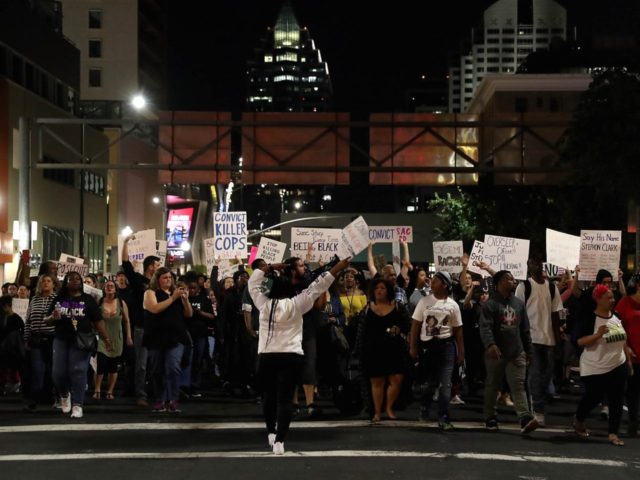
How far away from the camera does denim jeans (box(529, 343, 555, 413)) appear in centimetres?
1186

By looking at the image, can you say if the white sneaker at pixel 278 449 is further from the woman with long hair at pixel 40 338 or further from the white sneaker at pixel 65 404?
the woman with long hair at pixel 40 338

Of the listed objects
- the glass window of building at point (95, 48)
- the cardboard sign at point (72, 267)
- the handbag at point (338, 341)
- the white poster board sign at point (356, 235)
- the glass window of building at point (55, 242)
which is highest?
the glass window of building at point (95, 48)

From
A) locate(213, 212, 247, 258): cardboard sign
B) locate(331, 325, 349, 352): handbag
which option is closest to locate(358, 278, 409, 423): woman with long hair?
locate(331, 325, 349, 352): handbag

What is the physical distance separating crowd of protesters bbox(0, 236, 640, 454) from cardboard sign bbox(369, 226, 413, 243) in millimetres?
4686

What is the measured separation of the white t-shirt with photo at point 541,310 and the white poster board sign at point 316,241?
24.2ft

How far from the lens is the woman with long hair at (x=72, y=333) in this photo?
12391 millimetres

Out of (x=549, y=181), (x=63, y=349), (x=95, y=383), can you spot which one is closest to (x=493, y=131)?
(x=549, y=181)

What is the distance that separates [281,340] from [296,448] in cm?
110

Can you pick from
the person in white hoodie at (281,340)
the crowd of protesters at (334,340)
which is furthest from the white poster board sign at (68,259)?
the person in white hoodie at (281,340)

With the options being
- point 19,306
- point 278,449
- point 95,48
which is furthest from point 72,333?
point 95,48

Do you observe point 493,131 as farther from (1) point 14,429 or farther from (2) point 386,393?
(1) point 14,429

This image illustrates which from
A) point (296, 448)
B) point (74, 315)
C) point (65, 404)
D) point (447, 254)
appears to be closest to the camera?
point (296, 448)

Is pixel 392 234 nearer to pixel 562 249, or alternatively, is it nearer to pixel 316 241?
pixel 316 241

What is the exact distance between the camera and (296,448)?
991cm
